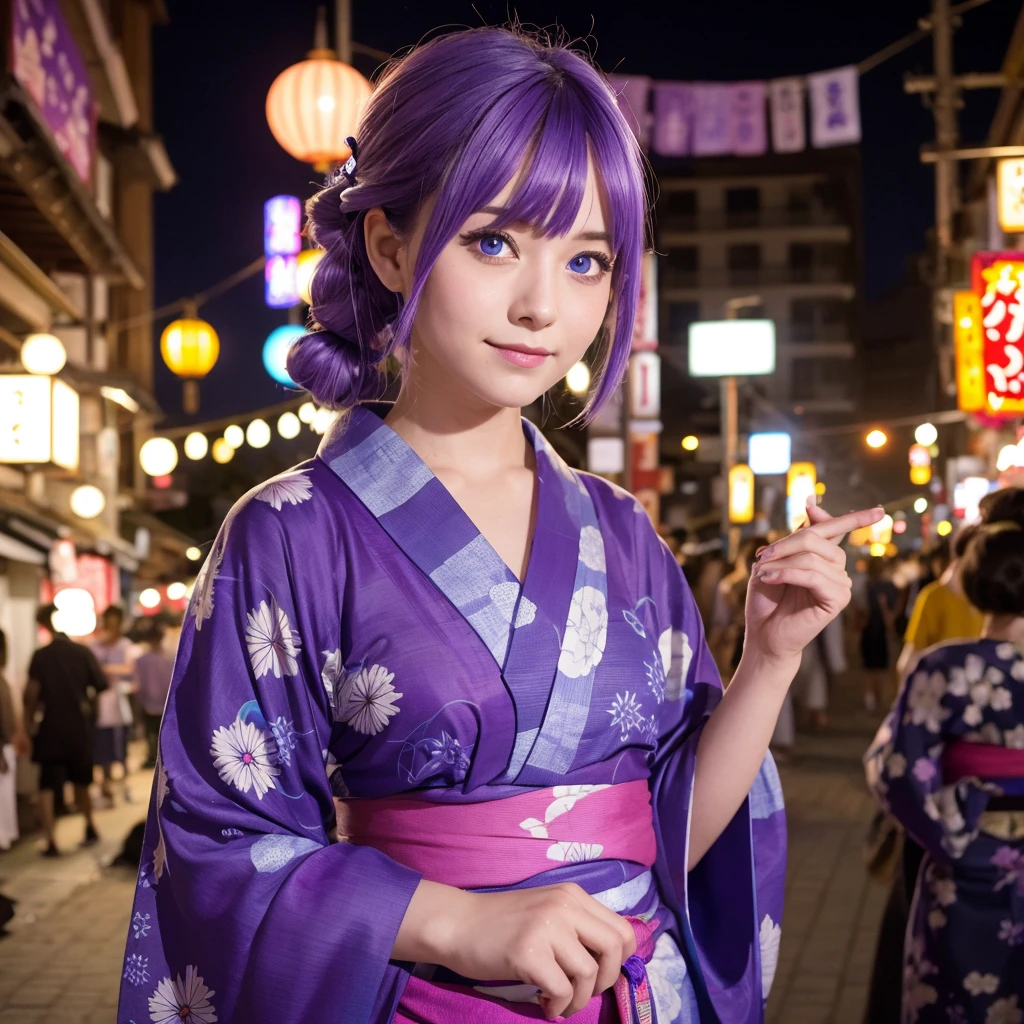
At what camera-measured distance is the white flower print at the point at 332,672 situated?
1.88 m

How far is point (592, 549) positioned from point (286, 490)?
52 cm

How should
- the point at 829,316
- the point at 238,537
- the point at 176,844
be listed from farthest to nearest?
1. the point at 829,316
2. the point at 238,537
3. the point at 176,844

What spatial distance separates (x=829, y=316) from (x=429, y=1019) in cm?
6827

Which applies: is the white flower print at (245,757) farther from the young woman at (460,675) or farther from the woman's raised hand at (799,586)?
the woman's raised hand at (799,586)

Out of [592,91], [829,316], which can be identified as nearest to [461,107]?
[592,91]

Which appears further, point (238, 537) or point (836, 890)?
point (836, 890)

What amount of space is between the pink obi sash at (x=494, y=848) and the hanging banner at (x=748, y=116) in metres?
16.9

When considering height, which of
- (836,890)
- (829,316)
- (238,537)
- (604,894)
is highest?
(829,316)

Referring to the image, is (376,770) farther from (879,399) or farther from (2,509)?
(879,399)

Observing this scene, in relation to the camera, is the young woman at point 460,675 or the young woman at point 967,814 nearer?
the young woman at point 460,675

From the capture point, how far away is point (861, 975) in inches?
255

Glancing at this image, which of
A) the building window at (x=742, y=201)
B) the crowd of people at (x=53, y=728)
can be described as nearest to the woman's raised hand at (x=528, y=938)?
the crowd of people at (x=53, y=728)

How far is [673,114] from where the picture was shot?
1723cm

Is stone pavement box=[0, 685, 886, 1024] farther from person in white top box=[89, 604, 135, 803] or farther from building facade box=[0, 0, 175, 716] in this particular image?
building facade box=[0, 0, 175, 716]
